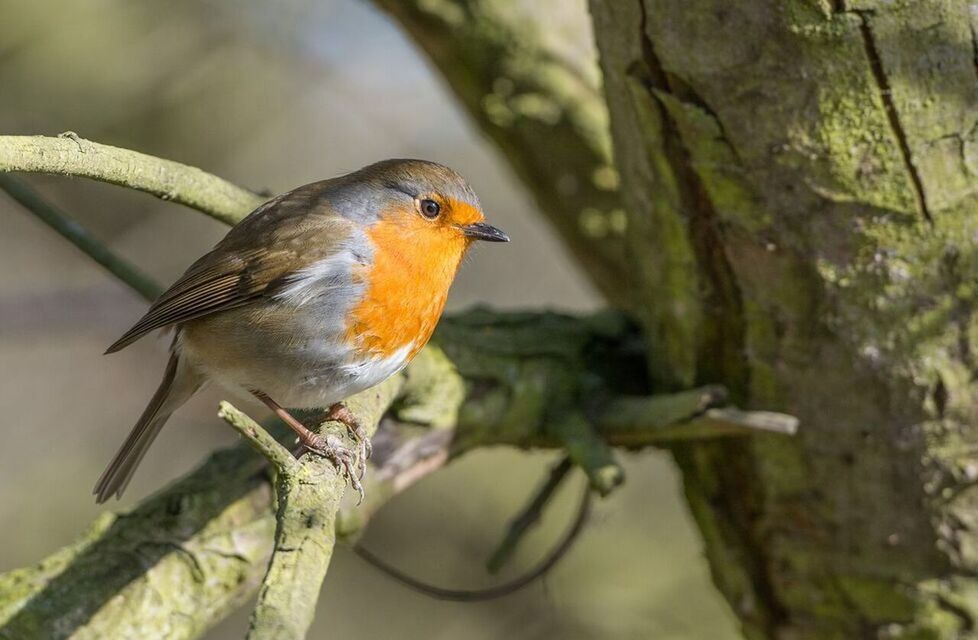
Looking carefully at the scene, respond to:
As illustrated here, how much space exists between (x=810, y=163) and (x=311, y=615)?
1710 mm

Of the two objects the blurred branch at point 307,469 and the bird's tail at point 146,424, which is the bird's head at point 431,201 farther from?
the bird's tail at point 146,424

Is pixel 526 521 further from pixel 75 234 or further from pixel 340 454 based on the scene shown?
pixel 75 234

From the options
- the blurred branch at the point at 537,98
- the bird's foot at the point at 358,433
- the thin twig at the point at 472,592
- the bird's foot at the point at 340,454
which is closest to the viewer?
the bird's foot at the point at 340,454

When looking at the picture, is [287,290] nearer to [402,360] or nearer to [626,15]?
[402,360]

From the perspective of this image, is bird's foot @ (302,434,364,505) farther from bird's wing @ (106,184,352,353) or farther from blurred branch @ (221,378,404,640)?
bird's wing @ (106,184,352,353)

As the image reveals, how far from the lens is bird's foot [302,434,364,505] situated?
Answer: 2627mm

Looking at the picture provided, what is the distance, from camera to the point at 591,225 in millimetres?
4438

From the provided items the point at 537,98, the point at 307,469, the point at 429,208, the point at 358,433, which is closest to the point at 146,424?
the point at 358,433

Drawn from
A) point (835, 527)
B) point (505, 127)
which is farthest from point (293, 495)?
point (505, 127)

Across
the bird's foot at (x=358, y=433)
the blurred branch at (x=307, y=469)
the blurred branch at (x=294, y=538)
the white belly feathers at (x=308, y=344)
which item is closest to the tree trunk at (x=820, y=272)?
the blurred branch at (x=307, y=469)

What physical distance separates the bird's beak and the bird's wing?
39 cm

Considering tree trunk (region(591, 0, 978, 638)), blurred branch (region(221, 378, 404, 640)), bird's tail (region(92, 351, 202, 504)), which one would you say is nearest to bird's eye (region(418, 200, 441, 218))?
tree trunk (region(591, 0, 978, 638))

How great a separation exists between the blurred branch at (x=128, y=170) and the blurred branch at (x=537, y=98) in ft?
4.52

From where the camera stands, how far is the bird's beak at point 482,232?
10.9 feet
